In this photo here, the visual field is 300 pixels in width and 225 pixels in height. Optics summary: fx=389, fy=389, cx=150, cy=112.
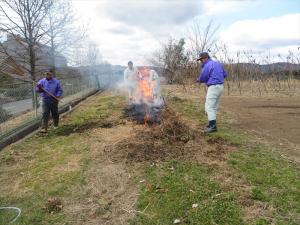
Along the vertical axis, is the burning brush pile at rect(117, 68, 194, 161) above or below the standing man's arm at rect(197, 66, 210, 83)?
below

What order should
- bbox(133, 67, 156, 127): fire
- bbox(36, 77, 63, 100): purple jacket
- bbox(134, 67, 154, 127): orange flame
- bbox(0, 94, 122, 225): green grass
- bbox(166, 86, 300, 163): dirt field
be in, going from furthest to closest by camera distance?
bbox(134, 67, 154, 127): orange flame
bbox(133, 67, 156, 127): fire
bbox(36, 77, 63, 100): purple jacket
bbox(166, 86, 300, 163): dirt field
bbox(0, 94, 122, 225): green grass

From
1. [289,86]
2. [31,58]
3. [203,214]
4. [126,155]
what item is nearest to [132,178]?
[126,155]

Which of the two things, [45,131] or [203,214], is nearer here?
[203,214]

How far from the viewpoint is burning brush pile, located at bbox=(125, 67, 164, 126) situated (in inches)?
450

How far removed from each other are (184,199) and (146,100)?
7899 mm

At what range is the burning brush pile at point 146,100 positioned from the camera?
450 inches

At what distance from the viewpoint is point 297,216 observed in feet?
15.5

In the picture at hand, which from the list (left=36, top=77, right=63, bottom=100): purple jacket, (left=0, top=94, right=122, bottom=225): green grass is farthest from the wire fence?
(left=0, top=94, right=122, bottom=225): green grass

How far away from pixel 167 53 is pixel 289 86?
858 inches

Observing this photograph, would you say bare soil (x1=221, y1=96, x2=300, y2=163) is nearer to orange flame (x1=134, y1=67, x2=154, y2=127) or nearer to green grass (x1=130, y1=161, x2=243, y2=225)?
green grass (x1=130, y1=161, x2=243, y2=225)

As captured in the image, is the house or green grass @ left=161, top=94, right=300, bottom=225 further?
the house

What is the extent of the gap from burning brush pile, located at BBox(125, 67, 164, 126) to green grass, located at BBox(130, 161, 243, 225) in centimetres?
446

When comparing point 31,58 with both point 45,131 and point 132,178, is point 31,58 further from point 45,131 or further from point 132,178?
point 132,178

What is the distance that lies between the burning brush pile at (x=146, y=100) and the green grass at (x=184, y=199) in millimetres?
4457
